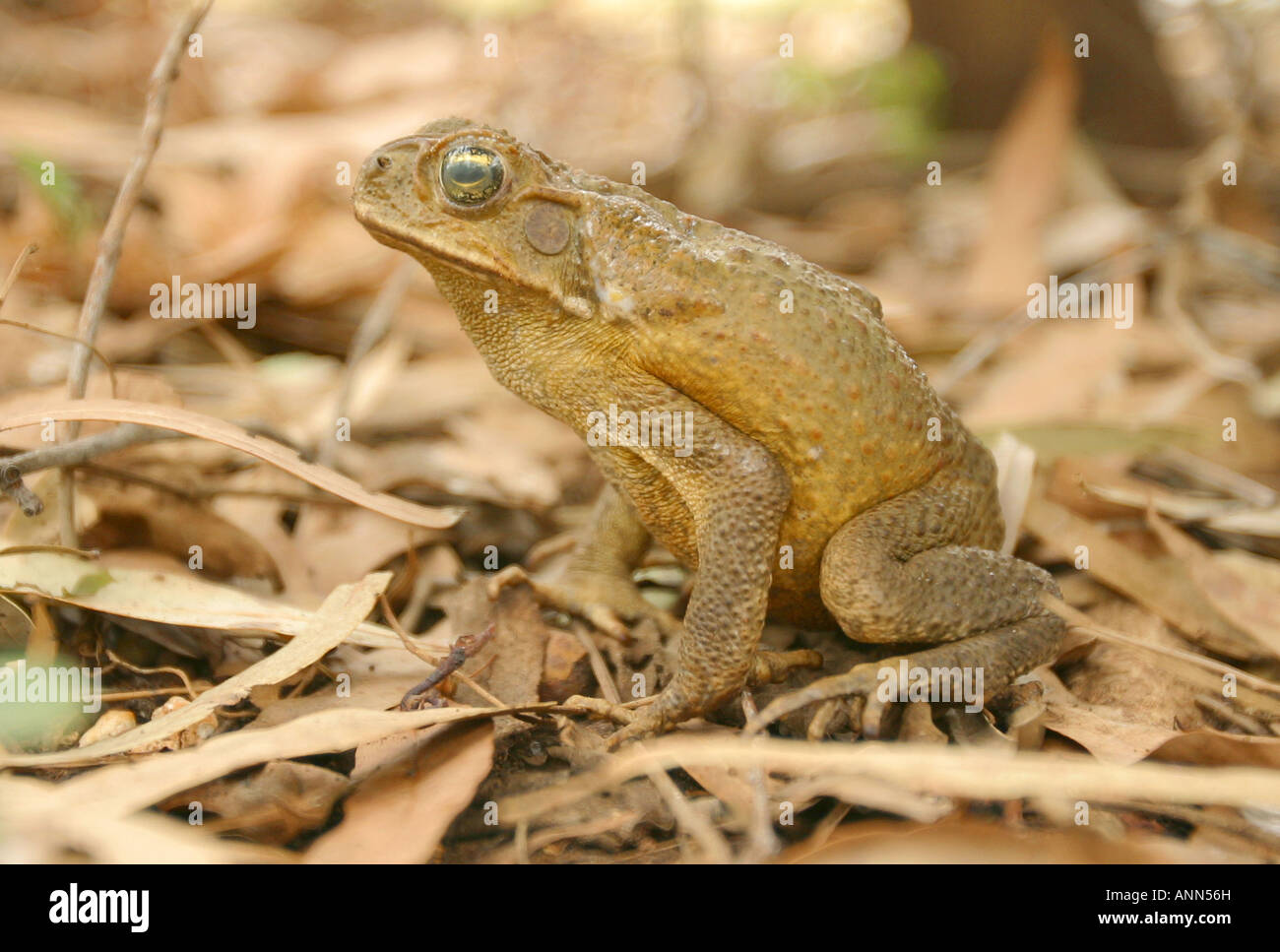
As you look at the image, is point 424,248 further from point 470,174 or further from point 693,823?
point 693,823

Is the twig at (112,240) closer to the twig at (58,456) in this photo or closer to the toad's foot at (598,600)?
the twig at (58,456)

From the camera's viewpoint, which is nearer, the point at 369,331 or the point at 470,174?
the point at 470,174

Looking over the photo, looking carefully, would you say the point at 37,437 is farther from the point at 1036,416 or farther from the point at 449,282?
the point at 1036,416

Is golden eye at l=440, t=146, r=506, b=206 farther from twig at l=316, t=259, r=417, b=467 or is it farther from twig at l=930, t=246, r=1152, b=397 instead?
twig at l=930, t=246, r=1152, b=397

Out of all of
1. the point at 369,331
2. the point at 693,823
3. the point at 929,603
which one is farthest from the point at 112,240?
the point at 929,603
